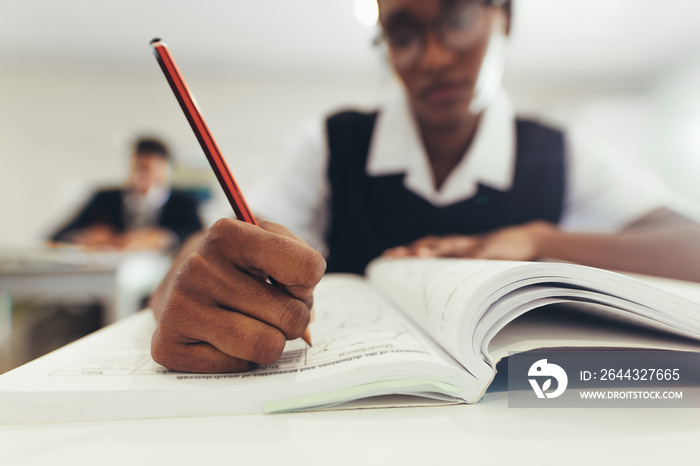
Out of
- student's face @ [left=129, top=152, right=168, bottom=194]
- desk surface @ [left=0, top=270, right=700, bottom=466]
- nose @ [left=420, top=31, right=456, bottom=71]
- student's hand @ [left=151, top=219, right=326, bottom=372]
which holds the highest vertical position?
student's face @ [left=129, top=152, right=168, bottom=194]

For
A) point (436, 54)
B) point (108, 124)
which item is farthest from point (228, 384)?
point (108, 124)

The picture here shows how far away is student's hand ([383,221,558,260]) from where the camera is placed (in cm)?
52

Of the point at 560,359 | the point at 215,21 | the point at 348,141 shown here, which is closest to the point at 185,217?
the point at 215,21

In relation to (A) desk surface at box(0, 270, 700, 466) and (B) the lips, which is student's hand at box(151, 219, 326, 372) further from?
(B) the lips

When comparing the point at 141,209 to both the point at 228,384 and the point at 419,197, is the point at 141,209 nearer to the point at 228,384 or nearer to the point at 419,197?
the point at 419,197

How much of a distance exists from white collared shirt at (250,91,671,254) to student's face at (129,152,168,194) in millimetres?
1866

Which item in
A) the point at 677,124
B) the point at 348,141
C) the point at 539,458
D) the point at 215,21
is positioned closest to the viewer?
the point at 539,458

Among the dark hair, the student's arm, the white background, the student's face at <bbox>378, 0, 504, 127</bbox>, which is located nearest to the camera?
the student's arm

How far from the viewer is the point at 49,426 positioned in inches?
7.8

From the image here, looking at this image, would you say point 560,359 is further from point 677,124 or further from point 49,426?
point 677,124

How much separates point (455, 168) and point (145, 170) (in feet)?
7.02

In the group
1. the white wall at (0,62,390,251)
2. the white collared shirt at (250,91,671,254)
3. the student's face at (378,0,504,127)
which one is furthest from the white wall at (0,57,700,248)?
the student's face at (378,0,504,127)

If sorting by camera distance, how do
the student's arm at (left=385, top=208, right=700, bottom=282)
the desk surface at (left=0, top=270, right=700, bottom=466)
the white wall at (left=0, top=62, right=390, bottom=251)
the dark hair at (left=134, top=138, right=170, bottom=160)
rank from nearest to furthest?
the desk surface at (left=0, top=270, right=700, bottom=466) < the student's arm at (left=385, top=208, right=700, bottom=282) < the dark hair at (left=134, top=138, right=170, bottom=160) < the white wall at (left=0, top=62, right=390, bottom=251)

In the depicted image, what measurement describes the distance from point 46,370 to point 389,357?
8.4 inches
